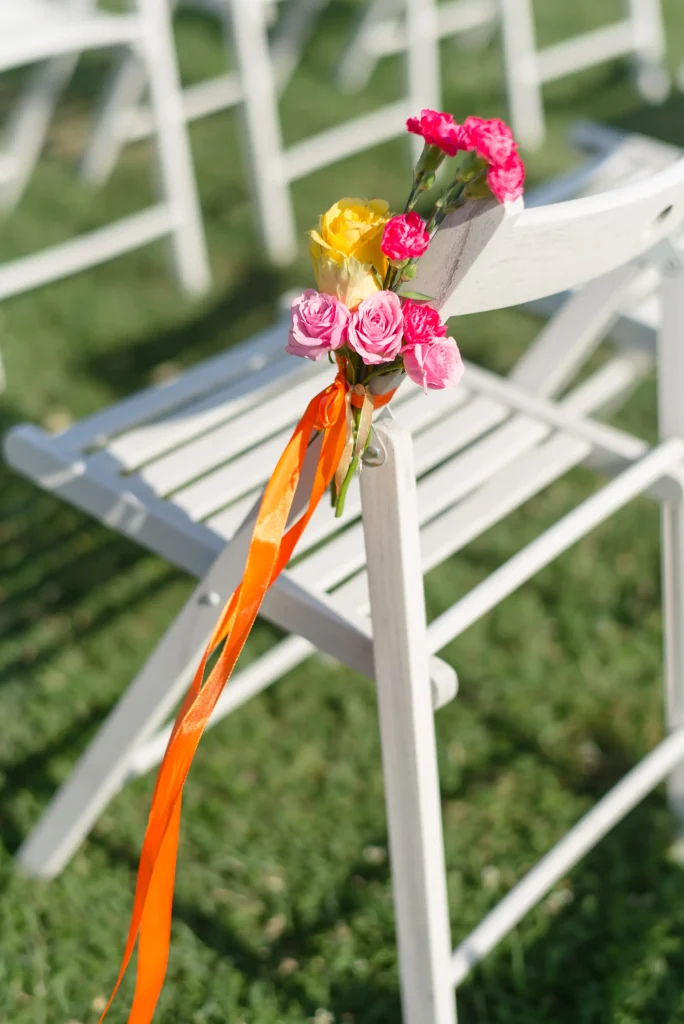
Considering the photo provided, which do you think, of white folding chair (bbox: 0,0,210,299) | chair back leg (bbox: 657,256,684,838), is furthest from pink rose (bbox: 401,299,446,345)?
white folding chair (bbox: 0,0,210,299)

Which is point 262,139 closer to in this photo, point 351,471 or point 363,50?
point 363,50

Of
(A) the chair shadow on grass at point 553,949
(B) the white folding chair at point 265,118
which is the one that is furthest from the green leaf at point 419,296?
(B) the white folding chair at point 265,118

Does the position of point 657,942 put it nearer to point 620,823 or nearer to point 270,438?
point 620,823

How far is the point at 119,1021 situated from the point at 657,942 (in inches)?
29.4

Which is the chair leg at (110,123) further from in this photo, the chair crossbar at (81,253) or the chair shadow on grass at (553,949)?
the chair shadow on grass at (553,949)

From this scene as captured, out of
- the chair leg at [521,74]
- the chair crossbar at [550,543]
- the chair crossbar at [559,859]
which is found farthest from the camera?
the chair leg at [521,74]

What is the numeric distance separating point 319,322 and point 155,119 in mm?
2152

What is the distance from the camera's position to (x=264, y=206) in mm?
3203

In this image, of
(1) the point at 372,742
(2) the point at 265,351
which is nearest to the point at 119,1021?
(1) the point at 372,742

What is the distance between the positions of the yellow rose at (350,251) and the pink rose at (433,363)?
64mm

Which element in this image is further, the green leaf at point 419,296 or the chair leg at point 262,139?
the chair leg at point 262,139

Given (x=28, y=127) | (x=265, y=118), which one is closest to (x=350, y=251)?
(x=265, y=118)

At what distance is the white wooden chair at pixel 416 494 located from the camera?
1008mm

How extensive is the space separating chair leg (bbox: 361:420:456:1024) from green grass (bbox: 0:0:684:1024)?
1.00ft
